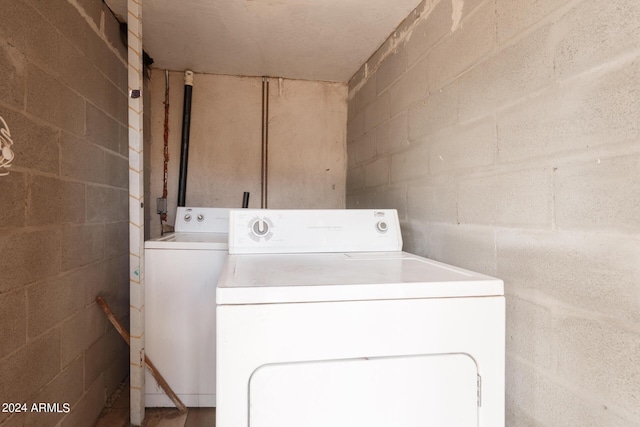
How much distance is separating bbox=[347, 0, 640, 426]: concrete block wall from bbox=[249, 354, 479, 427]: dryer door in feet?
0.87

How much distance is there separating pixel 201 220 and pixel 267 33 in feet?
4.04

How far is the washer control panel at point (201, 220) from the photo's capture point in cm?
219

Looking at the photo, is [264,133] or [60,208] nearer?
[60,208]

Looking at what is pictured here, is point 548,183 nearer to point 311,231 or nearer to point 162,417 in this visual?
point 311,231

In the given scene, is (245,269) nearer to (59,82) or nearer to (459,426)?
(459,426)

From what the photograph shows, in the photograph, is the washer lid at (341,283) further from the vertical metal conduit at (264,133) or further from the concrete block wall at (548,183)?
the vertical metal conduit at (264,133)

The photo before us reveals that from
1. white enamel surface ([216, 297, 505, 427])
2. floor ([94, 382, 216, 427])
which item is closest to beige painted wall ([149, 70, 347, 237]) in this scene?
floor ([94, 382, 216, 427])

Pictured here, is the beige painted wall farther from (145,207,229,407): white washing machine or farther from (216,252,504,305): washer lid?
(216,252,504,305): washer lid

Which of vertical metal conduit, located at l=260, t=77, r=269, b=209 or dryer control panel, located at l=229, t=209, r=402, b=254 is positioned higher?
vertical metal conduit, located at l=260, t=77, r=269, b=209

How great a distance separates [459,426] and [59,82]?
69.4 inches

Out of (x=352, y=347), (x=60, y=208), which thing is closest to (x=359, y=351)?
(x=352, y=347)

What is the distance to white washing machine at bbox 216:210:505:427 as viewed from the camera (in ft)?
2.48

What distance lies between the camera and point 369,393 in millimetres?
797

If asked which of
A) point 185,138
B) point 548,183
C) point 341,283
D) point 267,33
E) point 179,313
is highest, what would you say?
point 267,33
